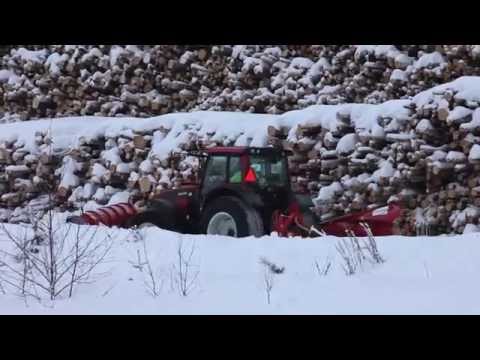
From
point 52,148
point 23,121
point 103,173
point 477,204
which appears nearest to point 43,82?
point 23,121

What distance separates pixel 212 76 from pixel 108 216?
5.37 meters

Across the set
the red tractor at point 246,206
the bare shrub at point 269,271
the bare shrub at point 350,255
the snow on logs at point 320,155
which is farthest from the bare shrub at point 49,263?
the snow on logs at point 320,155

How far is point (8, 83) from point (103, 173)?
5.53 m

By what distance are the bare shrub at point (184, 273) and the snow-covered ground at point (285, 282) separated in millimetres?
30

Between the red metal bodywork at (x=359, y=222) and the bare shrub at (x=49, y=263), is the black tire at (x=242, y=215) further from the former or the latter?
the bare shrub at (x=49, y=263)

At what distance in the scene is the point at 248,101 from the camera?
1508 cm

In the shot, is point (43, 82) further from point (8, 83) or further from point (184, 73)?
point (184, 73)

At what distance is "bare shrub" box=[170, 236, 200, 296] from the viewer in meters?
6.30

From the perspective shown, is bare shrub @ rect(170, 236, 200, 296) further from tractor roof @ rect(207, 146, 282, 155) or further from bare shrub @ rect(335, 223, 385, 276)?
tractor roof @ rect(207, 146, 282, 155)

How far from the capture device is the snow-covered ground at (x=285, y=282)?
564 cm

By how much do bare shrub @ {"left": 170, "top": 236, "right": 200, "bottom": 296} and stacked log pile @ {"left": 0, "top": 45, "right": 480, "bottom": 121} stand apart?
6915 mm

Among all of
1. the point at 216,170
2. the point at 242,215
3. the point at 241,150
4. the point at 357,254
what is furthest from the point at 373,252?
the point at 216,170

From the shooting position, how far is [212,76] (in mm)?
15875
